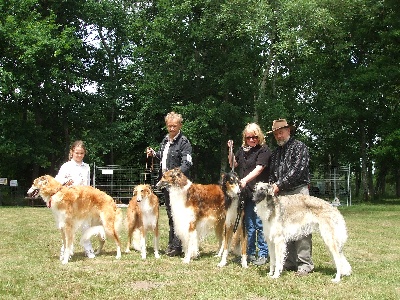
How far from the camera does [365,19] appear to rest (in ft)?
89.0

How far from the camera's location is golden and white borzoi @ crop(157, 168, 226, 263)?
24.1 ft

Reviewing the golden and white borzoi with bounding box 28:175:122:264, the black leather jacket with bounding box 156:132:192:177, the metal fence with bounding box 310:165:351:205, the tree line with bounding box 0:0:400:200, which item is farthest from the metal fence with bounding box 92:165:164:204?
the black leather jacket with bounding box 156:132:192:177

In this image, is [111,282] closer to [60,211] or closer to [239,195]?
[60,211]

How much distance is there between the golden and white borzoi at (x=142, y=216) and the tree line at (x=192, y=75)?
12.9 metres

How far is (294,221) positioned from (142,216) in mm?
2736

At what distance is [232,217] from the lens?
718 cm

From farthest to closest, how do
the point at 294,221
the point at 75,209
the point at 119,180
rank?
the point at 119,180, the point at 75,209, the point at 294,221

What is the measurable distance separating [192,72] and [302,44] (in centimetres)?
612

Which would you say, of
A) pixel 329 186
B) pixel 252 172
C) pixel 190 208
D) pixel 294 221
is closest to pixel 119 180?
pixel 329 186

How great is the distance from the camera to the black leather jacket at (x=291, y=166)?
646cm

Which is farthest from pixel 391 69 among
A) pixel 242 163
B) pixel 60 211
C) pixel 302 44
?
pixel 60 211

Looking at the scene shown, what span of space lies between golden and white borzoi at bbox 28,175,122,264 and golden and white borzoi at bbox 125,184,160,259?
0.27 metres

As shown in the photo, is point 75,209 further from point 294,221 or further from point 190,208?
point 294,221

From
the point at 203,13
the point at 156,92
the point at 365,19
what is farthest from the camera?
the point at 365,19
